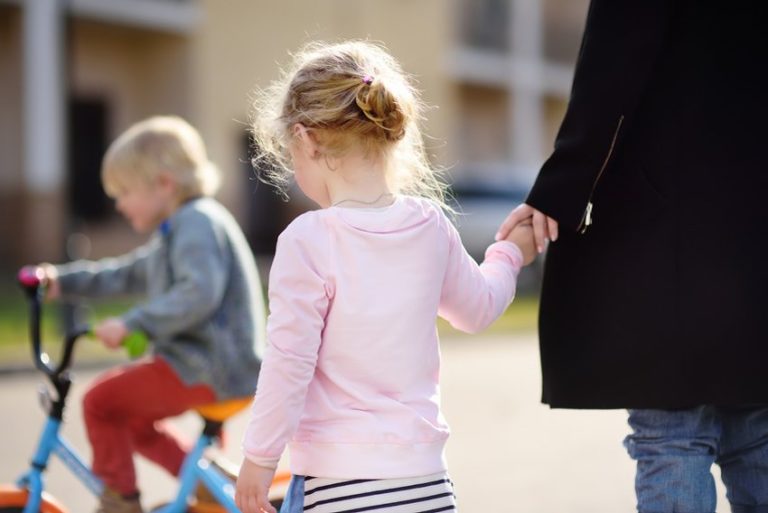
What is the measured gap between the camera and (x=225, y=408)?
362 centimetres

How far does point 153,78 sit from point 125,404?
18.8m

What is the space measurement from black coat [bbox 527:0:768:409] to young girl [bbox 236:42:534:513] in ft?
1.24

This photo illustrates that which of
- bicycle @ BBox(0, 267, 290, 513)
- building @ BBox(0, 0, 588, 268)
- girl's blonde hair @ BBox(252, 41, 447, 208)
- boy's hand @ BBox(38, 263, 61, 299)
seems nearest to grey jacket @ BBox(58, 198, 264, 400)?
bicycle @ BBox(0, 267, 290, 513)

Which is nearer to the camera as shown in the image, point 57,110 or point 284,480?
point 284,480

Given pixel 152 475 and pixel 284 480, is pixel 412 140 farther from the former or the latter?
pixel 152 475

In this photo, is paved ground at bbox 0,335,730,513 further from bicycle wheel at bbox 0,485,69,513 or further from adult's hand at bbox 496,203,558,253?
adult's hand at bbox 496,203,558,253

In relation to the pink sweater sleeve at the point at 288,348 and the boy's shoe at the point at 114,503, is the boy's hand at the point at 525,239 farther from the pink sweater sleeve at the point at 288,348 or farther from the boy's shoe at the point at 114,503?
the boy's shoe at the point at 114,503

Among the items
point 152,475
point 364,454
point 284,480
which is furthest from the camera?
point 152,475

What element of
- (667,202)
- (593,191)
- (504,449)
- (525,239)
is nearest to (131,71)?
(504,449)

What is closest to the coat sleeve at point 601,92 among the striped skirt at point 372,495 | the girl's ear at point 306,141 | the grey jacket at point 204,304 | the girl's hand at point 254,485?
the girl's ear at point 306,141

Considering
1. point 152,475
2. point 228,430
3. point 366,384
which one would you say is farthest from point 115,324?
point 228,430

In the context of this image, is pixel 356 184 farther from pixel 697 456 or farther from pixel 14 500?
pixel 14 500

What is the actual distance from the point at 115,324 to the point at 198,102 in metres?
18.0

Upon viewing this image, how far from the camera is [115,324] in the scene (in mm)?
3459
